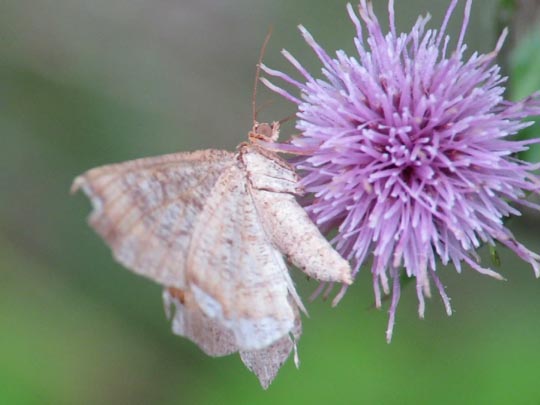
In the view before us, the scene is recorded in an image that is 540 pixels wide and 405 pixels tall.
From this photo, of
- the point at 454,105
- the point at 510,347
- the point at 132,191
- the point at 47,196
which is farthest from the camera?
the point at 47,196

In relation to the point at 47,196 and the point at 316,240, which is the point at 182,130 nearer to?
the point at 47,196

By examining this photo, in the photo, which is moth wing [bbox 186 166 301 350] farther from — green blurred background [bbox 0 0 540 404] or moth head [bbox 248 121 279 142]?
green blurred background [bbox 0 0 540 404]

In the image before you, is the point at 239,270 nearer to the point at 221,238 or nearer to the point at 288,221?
the point at 221,238

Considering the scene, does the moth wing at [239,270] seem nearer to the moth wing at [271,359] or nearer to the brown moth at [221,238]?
the brown moth at [221,238]

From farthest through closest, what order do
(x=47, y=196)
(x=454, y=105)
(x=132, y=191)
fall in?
(x=47, y=196) → (x=454, y=105) → (x=132, y=191)

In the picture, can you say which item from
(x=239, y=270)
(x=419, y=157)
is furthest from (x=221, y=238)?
(x=419, y=157)

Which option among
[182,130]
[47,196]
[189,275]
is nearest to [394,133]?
[189,275]
